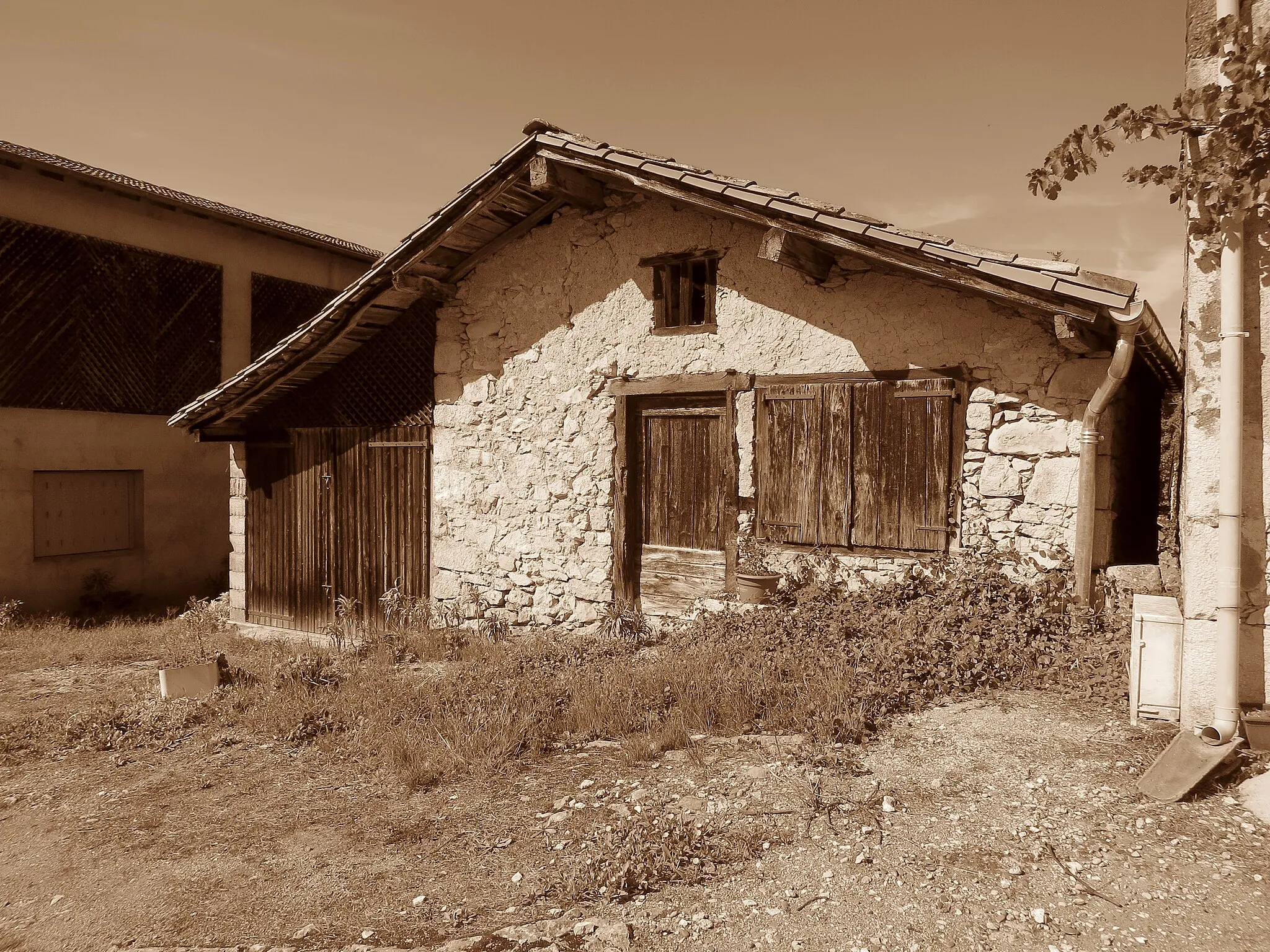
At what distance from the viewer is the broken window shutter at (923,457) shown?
20.8 ft

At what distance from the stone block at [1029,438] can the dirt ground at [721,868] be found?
1.91 meters

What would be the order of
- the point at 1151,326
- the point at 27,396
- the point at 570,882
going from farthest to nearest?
1. the point at 27,396
2. the point at 1151,326
3. the point at 570,882

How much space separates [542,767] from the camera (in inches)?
187

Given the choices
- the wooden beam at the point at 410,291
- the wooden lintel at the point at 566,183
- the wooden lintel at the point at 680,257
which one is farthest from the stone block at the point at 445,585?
the wooden lintel at the point at 566,183

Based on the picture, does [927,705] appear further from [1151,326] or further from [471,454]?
[471,454]

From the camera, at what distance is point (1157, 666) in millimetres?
4352

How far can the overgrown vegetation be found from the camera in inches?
194

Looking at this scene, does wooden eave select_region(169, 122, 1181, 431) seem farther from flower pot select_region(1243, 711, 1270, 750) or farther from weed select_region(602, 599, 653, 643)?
weed select_region(602, 599, 653, 643)

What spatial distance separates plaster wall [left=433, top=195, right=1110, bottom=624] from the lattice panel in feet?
0.87

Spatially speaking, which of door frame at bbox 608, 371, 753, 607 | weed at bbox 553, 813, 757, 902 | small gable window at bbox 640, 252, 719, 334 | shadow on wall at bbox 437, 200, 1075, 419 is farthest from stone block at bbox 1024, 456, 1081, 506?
weed at bbox 553, 813, 757, 902

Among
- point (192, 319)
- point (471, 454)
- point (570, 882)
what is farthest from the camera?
point (192, 319)

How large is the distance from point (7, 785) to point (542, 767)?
3262 millimetres

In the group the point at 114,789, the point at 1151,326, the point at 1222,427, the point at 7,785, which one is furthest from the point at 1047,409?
the point at 7,785

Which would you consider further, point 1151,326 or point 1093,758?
point 1151,326
